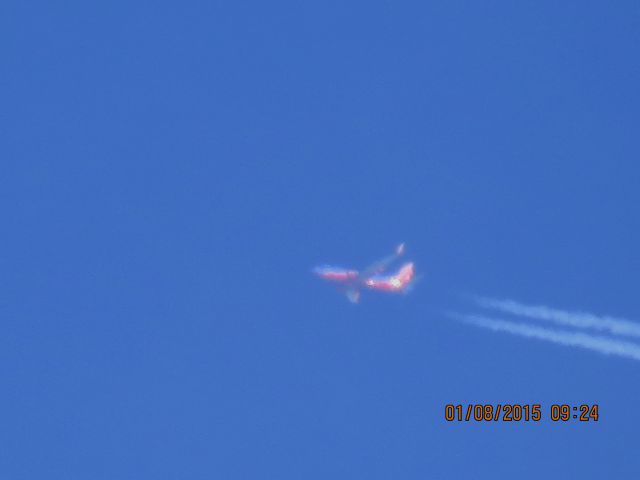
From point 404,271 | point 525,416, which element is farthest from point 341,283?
point 525,416

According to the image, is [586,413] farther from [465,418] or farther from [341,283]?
[341,283]

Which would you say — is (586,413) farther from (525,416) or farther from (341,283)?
(341,283)

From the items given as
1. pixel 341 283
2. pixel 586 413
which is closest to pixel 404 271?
pixel 341 283

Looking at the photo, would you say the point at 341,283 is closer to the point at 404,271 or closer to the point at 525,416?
the point at 404,271
